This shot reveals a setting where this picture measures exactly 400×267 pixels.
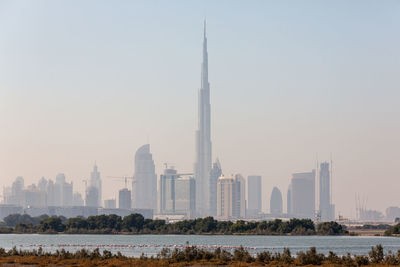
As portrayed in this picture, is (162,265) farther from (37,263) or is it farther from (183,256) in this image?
(37,263)

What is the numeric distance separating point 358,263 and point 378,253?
5.15m

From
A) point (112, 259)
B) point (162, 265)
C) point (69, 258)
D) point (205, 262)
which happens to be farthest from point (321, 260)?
point (69, 258)

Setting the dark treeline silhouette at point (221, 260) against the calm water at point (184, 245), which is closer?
the dark treeline silhouette at point (221, 260)

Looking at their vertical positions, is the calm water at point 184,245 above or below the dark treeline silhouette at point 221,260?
below

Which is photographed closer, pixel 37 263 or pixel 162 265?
pixel 162 265

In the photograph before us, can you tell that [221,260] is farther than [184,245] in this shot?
No

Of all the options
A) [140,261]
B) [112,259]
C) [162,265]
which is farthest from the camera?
[112,259]

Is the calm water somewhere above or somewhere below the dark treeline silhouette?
below

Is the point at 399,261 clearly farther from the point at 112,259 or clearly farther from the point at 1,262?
the point at 1,262

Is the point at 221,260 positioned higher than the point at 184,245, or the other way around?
the point at 221,260

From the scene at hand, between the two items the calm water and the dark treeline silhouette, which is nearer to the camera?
the dark treeline silhouette

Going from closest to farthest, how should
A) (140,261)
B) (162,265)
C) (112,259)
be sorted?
(162,265) < (140,261) < (112,259)

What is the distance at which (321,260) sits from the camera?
8119cm

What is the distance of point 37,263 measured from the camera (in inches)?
3196
